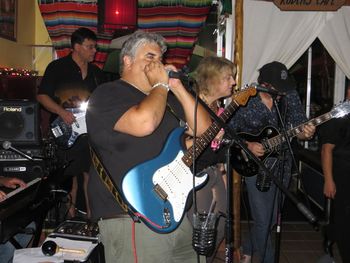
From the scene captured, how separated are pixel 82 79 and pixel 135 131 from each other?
113 inches

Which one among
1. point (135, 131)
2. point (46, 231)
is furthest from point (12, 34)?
point (135, 131)

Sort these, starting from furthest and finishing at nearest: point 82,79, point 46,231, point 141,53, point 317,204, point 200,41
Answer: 1. point 200,41
2. point 317,204
3. point 82,79
4. point 46,231
5. point 141,53

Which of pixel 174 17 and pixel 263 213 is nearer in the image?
pixel 263 213

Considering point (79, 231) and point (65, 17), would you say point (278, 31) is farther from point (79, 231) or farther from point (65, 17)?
point (79, 231)

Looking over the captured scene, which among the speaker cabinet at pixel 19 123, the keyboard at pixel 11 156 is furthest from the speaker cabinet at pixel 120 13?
the keyboard at pixel 11 156

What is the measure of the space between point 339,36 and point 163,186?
12.8 ft

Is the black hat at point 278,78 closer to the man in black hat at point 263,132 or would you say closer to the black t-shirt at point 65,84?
the man in black hat at point 263,132

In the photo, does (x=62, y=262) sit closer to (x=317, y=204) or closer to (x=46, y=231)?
(x=46, y=231)

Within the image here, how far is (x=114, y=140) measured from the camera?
6.09 ft

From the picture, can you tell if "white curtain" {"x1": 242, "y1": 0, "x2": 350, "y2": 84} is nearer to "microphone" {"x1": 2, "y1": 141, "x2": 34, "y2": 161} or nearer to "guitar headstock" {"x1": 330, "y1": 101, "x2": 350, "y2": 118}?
"guitar headstock" {"x1": 330, "y1": 101, "x2": 350, "y2": 118}

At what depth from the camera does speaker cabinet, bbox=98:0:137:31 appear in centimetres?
470

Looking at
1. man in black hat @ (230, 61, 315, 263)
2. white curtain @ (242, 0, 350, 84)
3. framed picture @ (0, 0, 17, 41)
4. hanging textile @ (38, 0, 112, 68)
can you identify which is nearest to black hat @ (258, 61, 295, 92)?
man in black hat @ (230, 61, 315, 263)

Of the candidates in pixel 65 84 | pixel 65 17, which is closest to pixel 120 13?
pixel 65 84

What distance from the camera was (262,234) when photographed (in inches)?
135
